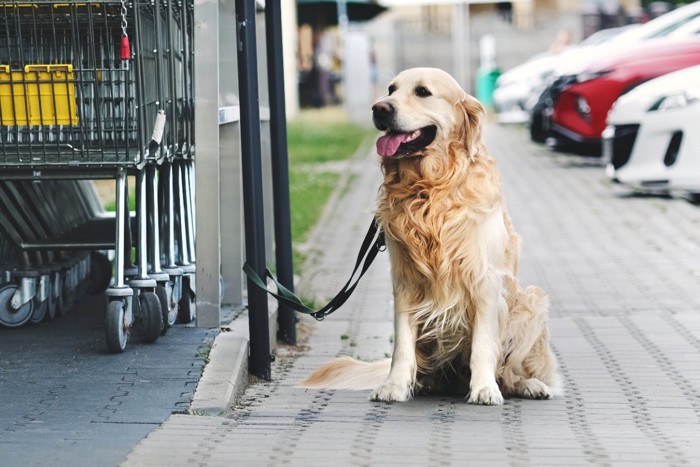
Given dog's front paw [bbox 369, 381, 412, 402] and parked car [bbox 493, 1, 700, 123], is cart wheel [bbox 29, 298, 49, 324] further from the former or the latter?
parked car [bbox 493, 1, 700, 123]

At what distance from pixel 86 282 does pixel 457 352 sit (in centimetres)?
326

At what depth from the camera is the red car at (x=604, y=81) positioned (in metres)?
15.8

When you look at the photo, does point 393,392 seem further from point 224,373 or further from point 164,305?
point 164,305

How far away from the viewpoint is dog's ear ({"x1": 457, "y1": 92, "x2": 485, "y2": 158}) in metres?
5.71

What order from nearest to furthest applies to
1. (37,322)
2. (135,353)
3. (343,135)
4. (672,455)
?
(672,455)
(135,353)
(37,322)
(343,135)

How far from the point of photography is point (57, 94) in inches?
254

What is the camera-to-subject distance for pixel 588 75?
650 inches

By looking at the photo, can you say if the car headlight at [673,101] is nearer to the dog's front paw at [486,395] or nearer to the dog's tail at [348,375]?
the dog's tail at [348,375]

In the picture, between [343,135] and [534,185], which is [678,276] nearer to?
[534,185]

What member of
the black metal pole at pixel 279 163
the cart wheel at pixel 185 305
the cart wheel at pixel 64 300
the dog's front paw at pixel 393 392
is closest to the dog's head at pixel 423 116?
the dog's front paw at pixel 393 392

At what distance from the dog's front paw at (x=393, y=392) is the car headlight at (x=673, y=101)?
786 centimetres

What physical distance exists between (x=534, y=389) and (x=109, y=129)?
2286 millimetres

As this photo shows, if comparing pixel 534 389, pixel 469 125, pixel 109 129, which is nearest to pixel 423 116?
pixel 469 125

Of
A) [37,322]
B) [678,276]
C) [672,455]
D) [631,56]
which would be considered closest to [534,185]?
[631,56]
